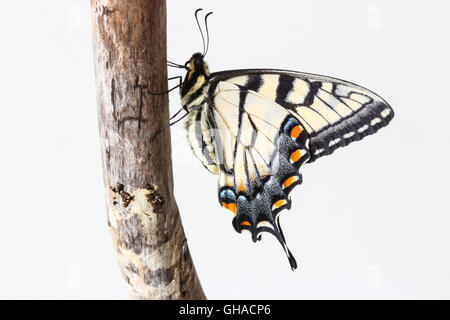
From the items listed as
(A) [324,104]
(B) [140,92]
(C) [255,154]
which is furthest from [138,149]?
(A) [324,104]

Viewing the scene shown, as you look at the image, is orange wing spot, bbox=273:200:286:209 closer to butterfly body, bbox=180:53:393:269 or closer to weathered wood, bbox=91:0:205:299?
butterfly body, bbox=180:53:393:269

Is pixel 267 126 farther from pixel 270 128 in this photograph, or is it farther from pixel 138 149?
pixel 138 149

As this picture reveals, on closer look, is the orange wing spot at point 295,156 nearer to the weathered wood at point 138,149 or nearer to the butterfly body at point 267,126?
the butterfly body at point 267,126

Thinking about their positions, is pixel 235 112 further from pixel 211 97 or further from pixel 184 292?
pixel 184 292

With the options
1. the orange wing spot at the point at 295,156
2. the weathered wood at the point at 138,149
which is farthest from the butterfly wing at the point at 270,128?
the weathered wood at the point at 138,149

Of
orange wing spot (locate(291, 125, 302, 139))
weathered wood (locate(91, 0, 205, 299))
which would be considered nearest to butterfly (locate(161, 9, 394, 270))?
orange wing spot (locate(291, 125, 302, 139))

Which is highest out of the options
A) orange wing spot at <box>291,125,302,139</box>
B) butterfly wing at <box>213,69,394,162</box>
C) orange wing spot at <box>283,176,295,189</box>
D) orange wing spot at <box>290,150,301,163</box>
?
butterfly wing at <box>213,69,394,162</box>

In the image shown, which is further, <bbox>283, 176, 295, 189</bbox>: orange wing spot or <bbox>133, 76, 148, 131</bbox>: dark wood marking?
<bbox>283, 176, 295, 189</bbox>: orange wing spot

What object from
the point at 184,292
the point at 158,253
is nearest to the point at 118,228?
the point at 158,253
